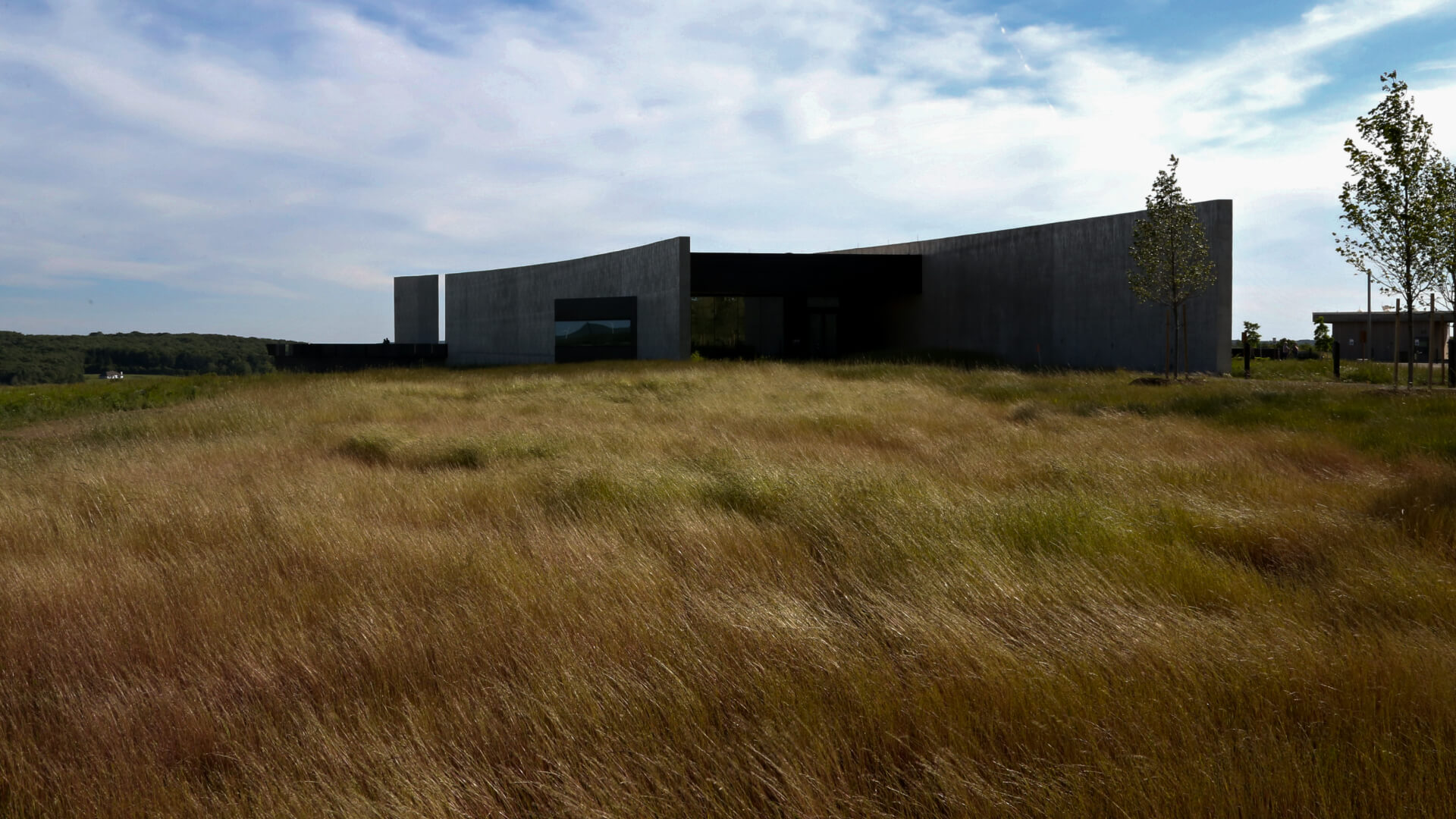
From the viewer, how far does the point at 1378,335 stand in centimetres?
4766

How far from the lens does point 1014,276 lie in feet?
114

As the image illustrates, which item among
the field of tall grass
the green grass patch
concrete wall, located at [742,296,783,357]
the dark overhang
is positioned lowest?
the field of tall grass

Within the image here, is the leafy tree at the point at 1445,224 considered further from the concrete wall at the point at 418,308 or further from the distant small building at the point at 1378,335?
the concrete wall at the point at 418,308

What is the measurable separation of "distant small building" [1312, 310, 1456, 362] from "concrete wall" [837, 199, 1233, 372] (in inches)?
334

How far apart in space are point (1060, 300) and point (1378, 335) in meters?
26.8

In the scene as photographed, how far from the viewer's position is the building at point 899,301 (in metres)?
30.1

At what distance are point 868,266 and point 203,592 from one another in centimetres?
3511

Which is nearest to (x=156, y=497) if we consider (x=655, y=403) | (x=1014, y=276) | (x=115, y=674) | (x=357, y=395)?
(x=115, y=674)

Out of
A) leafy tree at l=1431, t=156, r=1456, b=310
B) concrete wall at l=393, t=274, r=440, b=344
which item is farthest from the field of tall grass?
concrete wall at l=393, t=274, r=440, b=344

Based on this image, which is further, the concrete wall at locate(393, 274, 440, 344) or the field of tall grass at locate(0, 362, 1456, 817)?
the concrete wall at locate(393, 274, 440, 344)

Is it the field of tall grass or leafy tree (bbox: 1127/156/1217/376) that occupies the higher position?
leafy tree (bbox: 1127/156/1217/376)

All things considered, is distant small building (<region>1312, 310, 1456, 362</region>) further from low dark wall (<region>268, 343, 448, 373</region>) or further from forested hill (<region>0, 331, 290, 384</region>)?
forested hill (<region>0, 331, 290, 384</region>)

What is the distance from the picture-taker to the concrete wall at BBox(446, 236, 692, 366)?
35125 millimetres

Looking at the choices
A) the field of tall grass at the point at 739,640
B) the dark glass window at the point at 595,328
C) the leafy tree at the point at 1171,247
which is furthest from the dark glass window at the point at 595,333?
the field of tall grass at the point at 739,640
